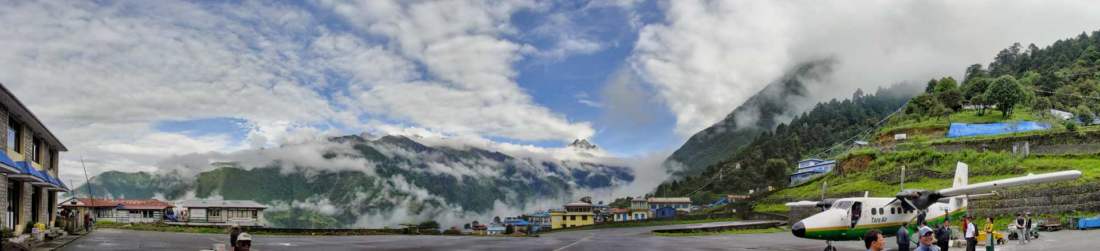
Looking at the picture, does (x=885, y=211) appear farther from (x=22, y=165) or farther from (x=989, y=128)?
(x=989, y=128)

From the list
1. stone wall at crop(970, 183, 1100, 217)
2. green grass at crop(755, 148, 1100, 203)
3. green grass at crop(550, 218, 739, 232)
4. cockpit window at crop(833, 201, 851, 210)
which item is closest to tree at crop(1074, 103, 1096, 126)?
green grass at crop(755, 148, 1100, 203)

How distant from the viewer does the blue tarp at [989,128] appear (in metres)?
84.8

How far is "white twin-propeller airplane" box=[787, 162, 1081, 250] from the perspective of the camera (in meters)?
26.5

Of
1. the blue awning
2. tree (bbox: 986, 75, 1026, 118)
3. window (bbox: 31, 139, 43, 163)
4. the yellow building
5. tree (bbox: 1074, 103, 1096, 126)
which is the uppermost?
tree (bbox: 986, 75, 1026, 118)

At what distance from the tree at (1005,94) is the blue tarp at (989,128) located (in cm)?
559

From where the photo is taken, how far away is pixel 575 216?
115 m

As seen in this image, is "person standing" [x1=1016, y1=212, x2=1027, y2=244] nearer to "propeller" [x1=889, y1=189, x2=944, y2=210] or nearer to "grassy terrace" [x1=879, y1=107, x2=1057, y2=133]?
"propeller" [x1=889, y1=189, x2=944, y2=210]

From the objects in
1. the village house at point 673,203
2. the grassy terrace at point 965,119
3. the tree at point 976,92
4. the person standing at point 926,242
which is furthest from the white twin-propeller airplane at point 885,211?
the village house at point 673,203

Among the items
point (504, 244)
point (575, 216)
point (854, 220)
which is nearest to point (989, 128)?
point (575, 216)

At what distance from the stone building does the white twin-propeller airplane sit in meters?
26.6

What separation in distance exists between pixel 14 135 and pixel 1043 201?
56077 millimetres

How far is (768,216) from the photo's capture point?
70.2 meters

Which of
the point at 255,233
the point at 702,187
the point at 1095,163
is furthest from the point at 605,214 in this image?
the point at 255,233

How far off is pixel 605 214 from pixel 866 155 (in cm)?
5429
